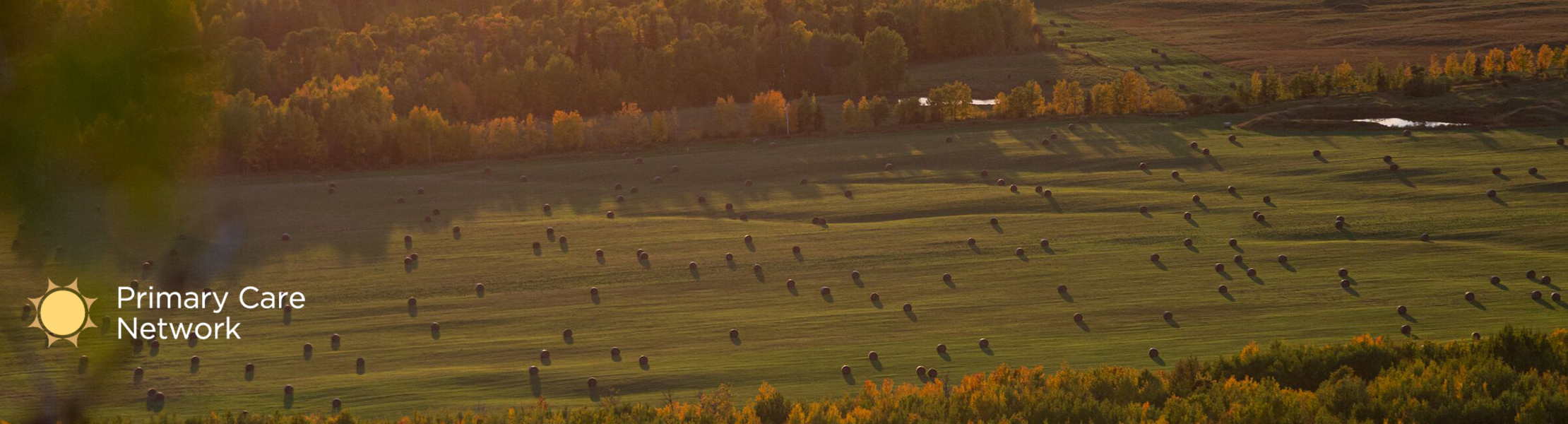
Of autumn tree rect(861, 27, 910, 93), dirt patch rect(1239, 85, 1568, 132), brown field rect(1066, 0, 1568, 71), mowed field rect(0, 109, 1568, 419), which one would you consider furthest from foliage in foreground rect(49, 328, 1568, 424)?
brown field rect(1066, 0, 1568, 71)

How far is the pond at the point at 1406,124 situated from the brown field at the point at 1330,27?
27143 mm

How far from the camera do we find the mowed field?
91.8ft

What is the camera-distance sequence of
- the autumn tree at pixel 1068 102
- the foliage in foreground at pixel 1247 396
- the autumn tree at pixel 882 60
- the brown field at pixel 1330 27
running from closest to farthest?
the foliage in foreground at pixel 1247 396, the autumn tree at pixel 1068 102, the autumn tree at pixel 882 60, the brown field at pixel 1330 27

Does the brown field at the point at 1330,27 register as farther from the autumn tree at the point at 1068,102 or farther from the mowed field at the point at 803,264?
the mowed field at the point at 803,264

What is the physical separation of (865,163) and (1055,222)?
11634mm

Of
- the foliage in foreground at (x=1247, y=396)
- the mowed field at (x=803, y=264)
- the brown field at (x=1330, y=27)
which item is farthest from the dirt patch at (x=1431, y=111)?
the foliage in foreground at (x=1247, y=396)

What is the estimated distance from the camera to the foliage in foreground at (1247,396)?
17.8 metres

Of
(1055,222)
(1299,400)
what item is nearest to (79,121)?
(1055,222)

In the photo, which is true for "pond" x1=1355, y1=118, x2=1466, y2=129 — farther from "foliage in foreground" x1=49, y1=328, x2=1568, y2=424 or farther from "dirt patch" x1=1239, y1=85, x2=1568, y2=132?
"foliage in foreground" x1=49, y1=328, x2=1568, y2=424

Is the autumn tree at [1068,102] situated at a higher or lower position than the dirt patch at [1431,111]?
higher

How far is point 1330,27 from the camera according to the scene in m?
94.5

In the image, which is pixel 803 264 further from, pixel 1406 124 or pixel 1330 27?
pixel 1330 27

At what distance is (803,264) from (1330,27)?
7142 centimetres

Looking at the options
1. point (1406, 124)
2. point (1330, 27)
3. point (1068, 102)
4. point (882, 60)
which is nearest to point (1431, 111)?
point (1406, 124)
